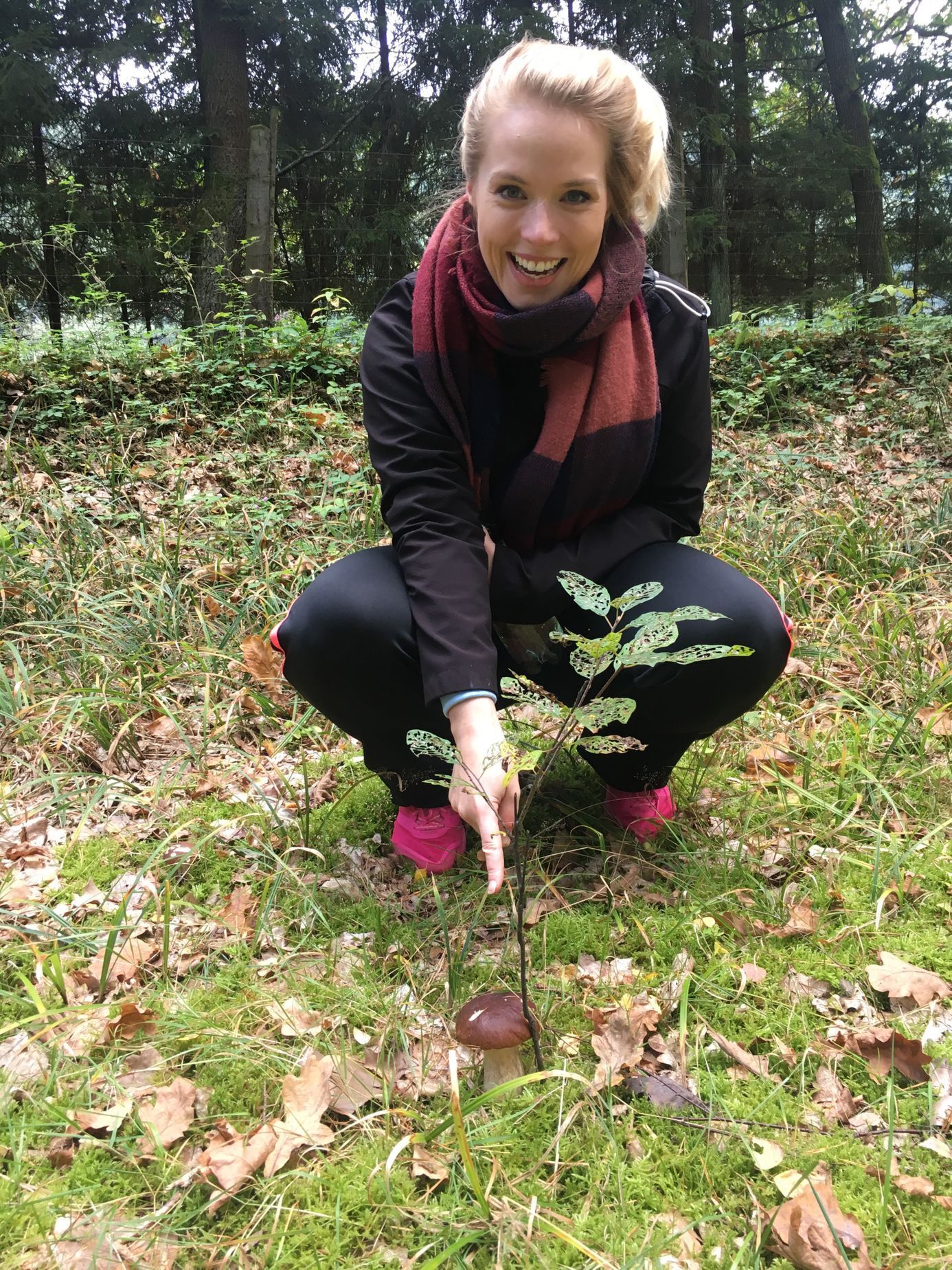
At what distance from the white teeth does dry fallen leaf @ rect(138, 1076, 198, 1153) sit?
1.76m

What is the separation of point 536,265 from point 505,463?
1.53 ft

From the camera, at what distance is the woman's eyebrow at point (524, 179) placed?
1.71 m

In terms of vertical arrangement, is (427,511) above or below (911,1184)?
above

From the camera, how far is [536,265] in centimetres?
180

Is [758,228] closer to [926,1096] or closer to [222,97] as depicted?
[222,97]

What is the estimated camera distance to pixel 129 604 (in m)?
3.22

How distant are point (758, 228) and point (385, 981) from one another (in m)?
12.7

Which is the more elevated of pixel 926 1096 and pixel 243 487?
pixel 243 487

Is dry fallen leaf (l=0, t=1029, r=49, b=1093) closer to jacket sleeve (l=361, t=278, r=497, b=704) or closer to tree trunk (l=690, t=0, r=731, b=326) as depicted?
jacket sleeve (l=361, t=278, r=497, b=704)

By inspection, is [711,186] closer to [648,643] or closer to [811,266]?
[811,266]

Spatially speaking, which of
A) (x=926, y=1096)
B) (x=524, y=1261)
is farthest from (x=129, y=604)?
(x=926, y=1096)

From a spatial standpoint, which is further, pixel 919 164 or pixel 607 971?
pixel 919 164

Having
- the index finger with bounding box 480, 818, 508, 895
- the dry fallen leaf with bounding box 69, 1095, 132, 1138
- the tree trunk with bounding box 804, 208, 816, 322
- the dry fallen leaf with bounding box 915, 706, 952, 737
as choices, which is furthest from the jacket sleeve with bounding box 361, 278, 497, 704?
the tree trunk with bounding box 804, 208, 816, 322

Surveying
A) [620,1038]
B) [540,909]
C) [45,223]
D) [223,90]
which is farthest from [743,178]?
[620,1038]
